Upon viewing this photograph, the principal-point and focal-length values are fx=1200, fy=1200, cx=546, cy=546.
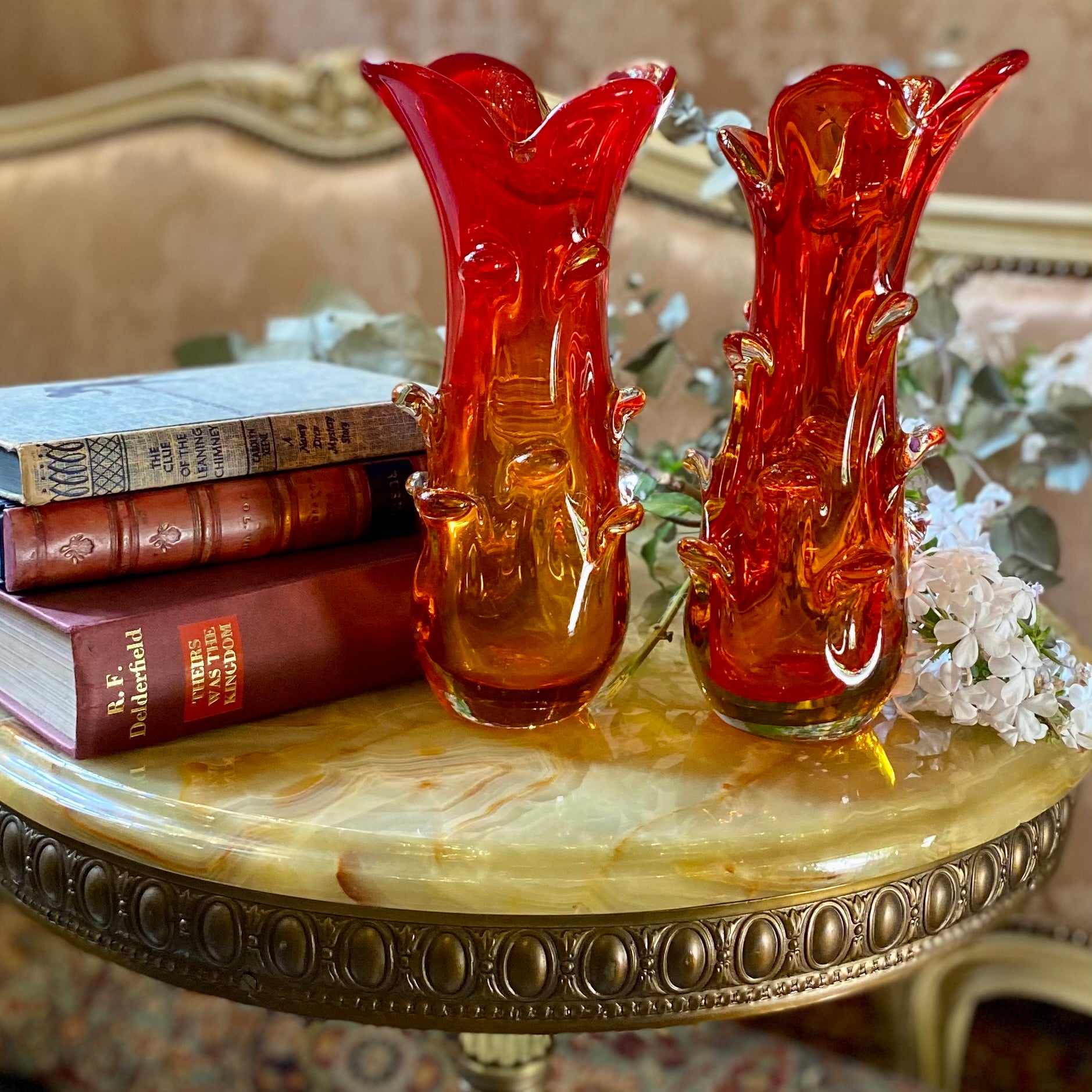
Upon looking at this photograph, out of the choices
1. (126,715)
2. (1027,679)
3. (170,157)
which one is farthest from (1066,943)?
(170,157)

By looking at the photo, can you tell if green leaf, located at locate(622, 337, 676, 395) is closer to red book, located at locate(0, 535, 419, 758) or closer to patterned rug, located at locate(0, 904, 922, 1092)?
red book, located at locate(0, 535, 419, 758)

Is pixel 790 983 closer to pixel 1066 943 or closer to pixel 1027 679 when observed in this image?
pixel 1027 679

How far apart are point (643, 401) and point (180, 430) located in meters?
0.19

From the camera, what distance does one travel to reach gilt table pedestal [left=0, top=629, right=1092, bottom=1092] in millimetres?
406

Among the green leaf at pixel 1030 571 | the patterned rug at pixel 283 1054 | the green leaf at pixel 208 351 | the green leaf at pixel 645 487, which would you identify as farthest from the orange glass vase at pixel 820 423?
the patterned rug at pixel 283 1054

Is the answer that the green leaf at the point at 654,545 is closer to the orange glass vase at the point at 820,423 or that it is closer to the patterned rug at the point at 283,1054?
the orange glass vase at the point at 820,423

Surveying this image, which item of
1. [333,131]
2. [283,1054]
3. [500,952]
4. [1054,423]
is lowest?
[283,1054]

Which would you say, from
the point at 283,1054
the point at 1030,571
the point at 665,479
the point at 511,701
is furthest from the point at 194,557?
the point at 283,1054

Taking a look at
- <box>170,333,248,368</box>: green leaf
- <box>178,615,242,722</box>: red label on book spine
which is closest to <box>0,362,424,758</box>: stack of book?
<box>178,615,242,722</box>: red label on book spine

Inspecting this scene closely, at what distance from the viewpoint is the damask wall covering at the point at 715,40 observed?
107 cm

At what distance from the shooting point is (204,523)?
0.51m

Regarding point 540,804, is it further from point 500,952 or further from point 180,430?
point 180,430

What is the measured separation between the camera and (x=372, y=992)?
16.1 inches

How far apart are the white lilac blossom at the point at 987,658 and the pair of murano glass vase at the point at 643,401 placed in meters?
0.02
